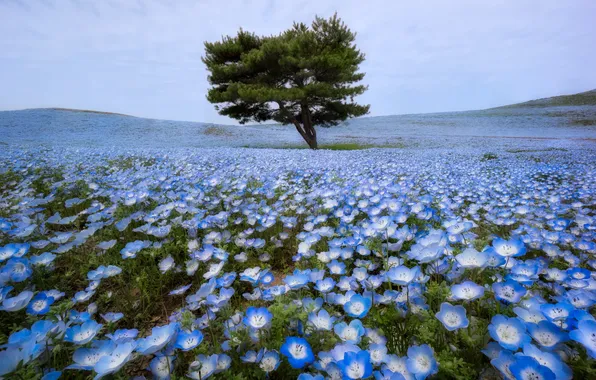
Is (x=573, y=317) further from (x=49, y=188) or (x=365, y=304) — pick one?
(x=49, y=188)

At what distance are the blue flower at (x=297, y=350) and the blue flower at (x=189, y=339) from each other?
370mm

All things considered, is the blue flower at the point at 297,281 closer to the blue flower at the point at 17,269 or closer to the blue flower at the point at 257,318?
the blue flower at the point at 257,318

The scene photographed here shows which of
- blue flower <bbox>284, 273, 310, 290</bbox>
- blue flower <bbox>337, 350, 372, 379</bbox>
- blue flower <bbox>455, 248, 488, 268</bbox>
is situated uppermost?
blue flower <bbox>455, 248, 488, 268</bbox>

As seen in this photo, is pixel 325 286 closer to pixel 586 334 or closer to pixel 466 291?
pixel 466 291

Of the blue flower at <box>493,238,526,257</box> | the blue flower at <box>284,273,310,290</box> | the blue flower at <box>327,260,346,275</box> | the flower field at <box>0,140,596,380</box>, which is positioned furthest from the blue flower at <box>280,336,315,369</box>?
the blue flower at <box>493,238,526,257</box>

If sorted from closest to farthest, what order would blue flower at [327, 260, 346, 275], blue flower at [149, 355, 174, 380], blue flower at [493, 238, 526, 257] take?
blue flower at [149, 355, 174, 380], blue flower at [493, 238, 526, 257], blue flower at [327, 260, 346, 275]

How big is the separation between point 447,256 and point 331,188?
2.77m

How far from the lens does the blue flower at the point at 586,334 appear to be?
Result: 965 mm

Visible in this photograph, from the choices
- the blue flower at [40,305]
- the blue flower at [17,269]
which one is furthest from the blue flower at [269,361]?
the blue flower at [17,269]

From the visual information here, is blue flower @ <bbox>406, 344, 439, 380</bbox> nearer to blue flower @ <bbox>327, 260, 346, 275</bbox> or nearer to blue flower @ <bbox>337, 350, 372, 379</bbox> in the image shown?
blue flower @ <bbox>337, 350, 372, 379</bbox>

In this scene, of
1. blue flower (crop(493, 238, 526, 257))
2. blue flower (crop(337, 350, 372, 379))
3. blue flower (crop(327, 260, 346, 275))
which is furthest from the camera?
blue flower (crop(327, 260, 346, 275))

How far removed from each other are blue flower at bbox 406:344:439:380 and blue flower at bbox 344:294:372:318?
0.26m

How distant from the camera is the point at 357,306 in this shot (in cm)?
144

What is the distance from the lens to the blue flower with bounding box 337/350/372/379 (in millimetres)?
1050
